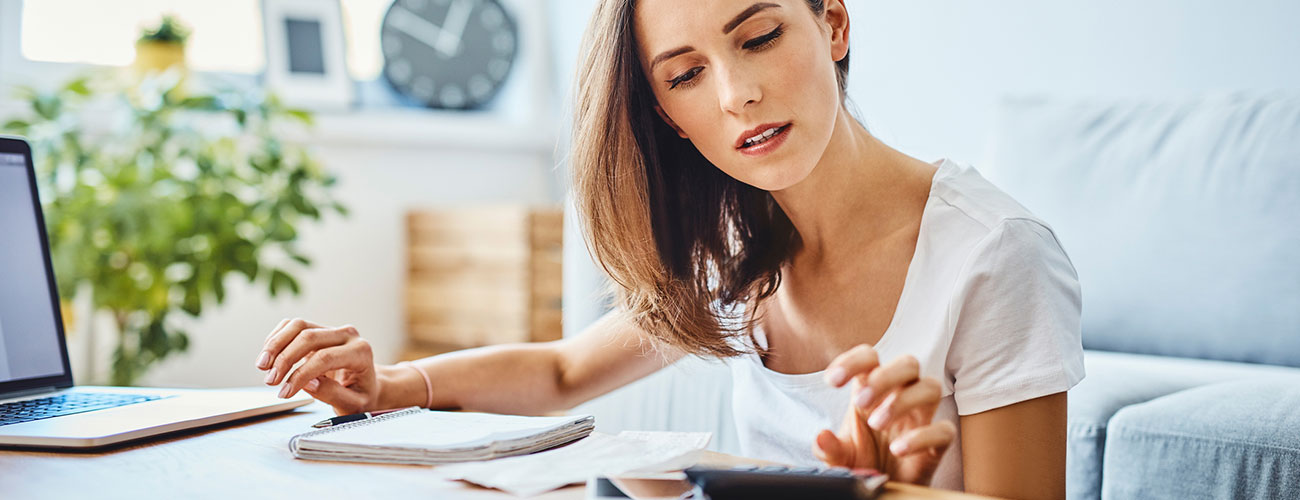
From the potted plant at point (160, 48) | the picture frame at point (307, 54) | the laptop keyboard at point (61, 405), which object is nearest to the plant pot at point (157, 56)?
the potted plant at point (160, 48)

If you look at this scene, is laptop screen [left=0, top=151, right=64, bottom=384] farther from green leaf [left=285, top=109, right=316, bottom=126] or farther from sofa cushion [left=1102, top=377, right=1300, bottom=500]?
green leaf [left=285, top=109, right=316, bottom=126]

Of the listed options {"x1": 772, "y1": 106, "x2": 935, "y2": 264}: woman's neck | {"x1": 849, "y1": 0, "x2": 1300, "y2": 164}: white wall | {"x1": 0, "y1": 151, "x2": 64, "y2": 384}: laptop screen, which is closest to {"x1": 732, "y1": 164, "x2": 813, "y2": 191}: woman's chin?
{"x1": 772, "y1": 106, "x2": 935, "y2": 264}: woman's neck

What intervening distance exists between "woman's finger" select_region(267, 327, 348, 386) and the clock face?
7.38 ft

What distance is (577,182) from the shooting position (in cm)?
106

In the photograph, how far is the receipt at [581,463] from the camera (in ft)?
1.98

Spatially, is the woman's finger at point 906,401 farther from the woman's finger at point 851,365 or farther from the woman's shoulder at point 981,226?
the woman's shoulder at point 981,226

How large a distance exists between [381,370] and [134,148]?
1487 millimetres

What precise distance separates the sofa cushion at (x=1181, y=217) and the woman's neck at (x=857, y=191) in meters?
0.85

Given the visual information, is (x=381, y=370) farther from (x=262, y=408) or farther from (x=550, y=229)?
(x=550, y=229)

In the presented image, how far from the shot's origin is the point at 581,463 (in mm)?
654

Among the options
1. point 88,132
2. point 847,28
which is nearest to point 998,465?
point 847,28

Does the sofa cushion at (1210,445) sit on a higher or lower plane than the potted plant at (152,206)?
lower

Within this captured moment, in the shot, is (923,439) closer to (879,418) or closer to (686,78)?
(879,418)

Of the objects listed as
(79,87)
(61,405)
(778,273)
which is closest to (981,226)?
(778,273)
